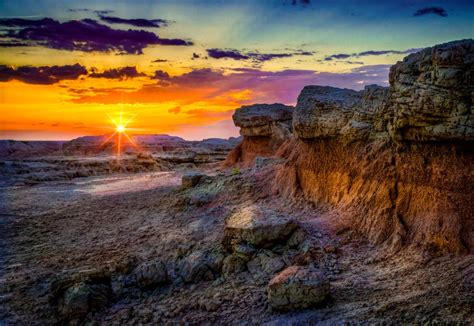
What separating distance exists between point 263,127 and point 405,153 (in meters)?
14.6

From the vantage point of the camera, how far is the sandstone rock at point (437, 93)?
5.58m

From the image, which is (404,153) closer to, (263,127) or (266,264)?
(266,264)

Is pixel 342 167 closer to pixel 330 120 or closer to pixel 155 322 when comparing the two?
pixel 330 120

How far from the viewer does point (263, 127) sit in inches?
845

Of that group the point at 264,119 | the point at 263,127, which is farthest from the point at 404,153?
the point at 263,127

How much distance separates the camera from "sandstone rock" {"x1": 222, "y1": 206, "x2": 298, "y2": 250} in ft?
24.3

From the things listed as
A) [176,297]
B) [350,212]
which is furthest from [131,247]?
[350,212]

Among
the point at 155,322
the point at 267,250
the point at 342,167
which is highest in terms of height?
the point at 342,167

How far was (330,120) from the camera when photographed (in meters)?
9.14

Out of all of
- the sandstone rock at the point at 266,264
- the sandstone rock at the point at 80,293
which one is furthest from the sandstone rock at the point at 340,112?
the sandstone rock at the point at 80,293

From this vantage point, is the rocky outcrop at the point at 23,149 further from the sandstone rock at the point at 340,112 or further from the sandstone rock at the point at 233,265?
the sandstone rock at the point at 233,265

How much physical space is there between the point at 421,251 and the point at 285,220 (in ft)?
8.37

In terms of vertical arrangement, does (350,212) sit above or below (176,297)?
above

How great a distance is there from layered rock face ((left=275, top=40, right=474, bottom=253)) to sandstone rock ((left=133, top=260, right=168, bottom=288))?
12.1ft
